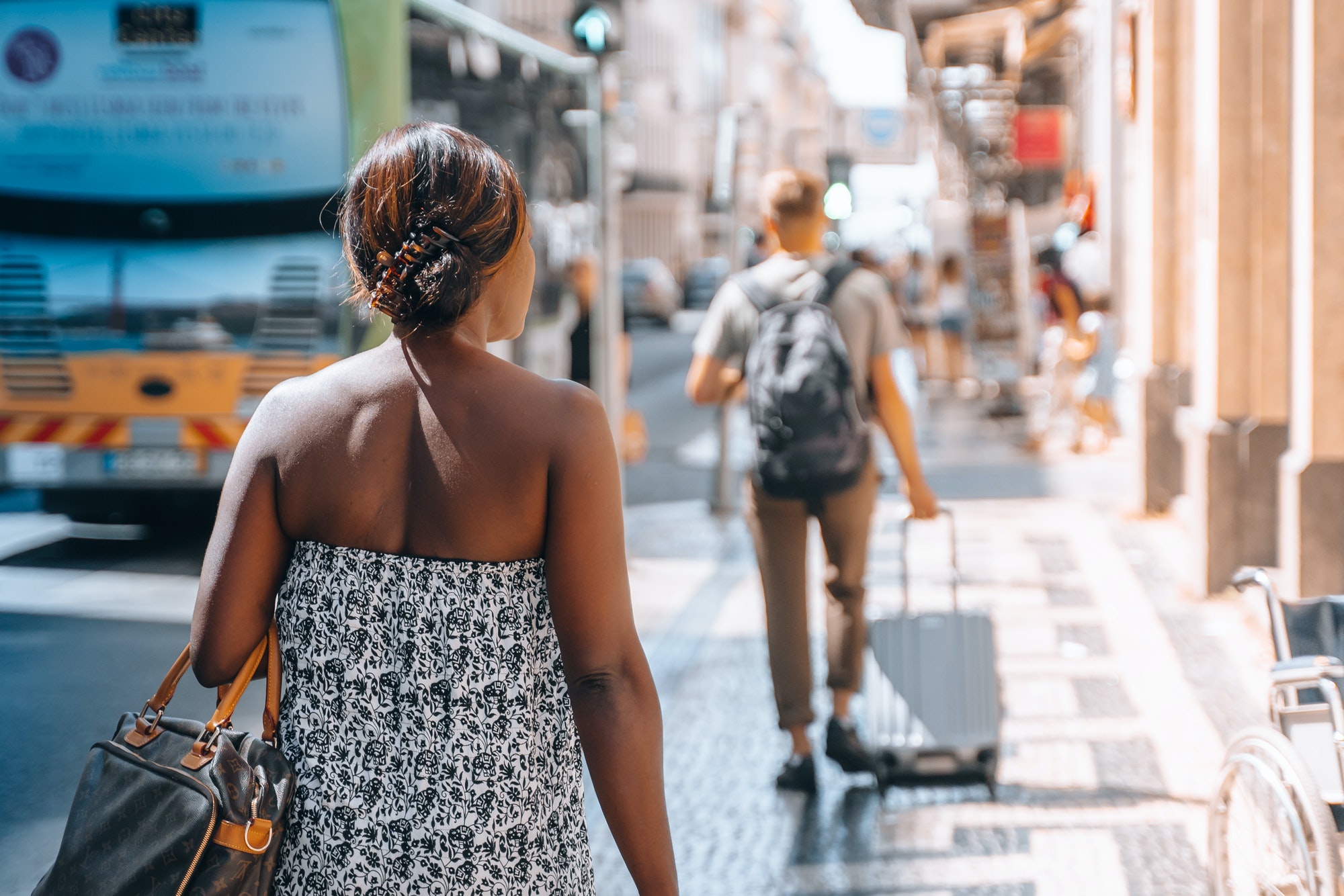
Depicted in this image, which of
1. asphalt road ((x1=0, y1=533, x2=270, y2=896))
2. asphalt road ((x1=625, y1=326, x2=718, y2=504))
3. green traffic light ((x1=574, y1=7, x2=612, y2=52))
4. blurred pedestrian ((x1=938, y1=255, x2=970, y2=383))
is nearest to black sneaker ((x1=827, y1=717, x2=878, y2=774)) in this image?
asphalt road ((x1=0, y1=533, x2=270, y2=896))

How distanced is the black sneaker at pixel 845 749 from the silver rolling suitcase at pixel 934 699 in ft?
0.44

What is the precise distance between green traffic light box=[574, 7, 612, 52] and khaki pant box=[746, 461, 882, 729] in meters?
4.48

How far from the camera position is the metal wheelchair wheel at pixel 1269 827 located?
277 centimetres

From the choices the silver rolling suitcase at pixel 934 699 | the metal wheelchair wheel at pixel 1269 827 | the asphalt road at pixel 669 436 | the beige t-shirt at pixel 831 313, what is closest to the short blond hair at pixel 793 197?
the beige t-shirt at pixel 831 313

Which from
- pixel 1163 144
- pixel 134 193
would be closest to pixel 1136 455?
pixel 1163 144

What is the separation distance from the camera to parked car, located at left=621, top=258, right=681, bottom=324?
39750 millimetres

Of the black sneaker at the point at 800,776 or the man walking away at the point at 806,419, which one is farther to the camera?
A: the black sneaker at the point at 800,776

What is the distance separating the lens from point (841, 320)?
4730mm

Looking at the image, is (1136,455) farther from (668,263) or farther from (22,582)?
(668,263)

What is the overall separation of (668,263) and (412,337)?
6345 centimetres

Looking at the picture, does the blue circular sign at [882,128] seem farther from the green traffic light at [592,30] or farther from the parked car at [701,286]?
the parked car at [701,286]

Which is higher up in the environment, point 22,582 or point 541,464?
point 541,464

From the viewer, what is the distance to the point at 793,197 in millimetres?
4859

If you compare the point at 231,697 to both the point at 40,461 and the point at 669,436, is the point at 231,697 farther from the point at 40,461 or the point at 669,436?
the point at 669,436
